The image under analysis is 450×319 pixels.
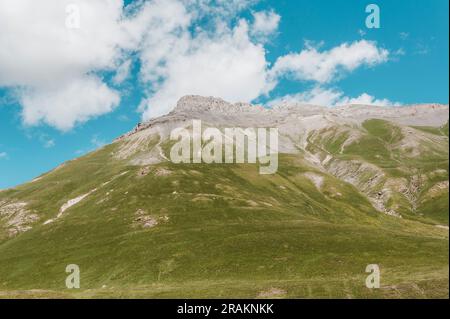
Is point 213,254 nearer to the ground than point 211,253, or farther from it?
nearer to the ground

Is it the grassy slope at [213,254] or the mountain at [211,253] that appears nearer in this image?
the mountain at [211,253]

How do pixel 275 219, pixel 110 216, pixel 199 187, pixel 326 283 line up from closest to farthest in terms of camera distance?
pixel 326 283
pixel 275 219
pixel 110 216
pixel 199 187

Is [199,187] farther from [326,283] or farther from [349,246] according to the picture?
[326,283]

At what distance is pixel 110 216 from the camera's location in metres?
161

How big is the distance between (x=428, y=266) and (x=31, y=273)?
326ft

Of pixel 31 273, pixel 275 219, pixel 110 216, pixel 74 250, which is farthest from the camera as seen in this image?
pixel 110 216

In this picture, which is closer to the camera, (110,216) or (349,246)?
(349,246)

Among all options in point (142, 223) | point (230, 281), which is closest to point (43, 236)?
point (142, 223)

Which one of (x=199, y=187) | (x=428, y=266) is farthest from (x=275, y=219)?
(x=428, y=266)

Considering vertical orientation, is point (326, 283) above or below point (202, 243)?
below

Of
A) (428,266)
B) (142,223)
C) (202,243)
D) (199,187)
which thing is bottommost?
(428,266)

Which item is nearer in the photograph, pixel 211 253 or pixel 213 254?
pixel 213 254

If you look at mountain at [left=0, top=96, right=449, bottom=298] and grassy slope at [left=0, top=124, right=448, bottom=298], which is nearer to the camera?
mountain at [left=0, top=96, right=449, bottom=298]

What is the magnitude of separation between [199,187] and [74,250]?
75.6 m
